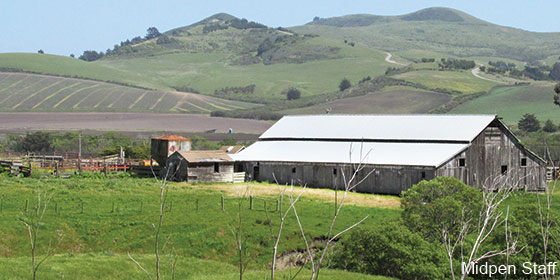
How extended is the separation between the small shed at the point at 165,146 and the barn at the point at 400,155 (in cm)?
517

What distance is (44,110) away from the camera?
154500 mm

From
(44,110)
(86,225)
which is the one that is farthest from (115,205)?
(44,110)

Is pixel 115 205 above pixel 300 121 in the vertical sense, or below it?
below

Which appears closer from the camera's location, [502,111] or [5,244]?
[5,244]

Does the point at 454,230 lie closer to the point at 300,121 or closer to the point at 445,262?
the point at 445,262

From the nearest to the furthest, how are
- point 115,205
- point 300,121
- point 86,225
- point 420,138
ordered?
point 86,225, point 115,205, point 420,138, point 300,121

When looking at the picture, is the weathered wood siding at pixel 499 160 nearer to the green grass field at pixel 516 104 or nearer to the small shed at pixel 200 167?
the small shed at pixel 200 167

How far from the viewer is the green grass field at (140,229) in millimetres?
24859

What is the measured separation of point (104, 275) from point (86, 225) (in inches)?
329

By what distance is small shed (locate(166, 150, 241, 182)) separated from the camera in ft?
176

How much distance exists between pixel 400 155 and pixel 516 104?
103 m

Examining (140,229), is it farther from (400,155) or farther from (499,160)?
(499,160)

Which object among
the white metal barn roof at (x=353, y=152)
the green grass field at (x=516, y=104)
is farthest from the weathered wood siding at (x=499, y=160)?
the green grass field at (x=516, y=104)

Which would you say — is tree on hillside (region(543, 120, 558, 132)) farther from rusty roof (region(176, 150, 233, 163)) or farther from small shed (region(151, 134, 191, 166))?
rusty roof (region(176, 150, 233, 163))
